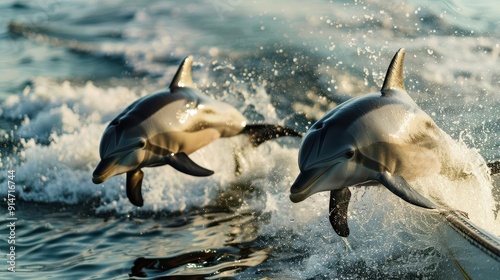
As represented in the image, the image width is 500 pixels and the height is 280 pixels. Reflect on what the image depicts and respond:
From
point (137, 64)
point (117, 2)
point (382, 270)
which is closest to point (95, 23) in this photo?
point (117, 2)

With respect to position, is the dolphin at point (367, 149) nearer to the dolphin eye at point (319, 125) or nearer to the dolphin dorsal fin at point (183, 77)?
the dolphin eye at point (319, 125)

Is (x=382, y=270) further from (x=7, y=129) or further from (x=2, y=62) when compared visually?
(x=2, y=62)

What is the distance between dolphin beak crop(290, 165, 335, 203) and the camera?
6662 mm

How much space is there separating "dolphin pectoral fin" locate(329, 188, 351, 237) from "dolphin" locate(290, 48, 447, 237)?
0.08 metres

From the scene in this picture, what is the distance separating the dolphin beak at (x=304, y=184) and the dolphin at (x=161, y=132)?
7.77 ft

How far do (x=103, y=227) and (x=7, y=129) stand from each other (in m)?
9.79

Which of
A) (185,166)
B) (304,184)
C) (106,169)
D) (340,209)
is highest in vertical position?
(106,169)

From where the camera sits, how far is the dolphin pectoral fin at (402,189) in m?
6.82

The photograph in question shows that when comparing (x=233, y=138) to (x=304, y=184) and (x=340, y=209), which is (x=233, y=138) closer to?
(x=340, y=209)

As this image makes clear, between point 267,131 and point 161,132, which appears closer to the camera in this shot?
point 161,132

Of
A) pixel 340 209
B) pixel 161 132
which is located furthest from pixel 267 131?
pixel 340 209

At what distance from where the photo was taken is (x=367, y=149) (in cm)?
692

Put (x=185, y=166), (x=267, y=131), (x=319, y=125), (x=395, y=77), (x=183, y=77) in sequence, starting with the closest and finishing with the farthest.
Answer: (x=319, y=125) < (x=395, y=77) < (x=185, y=166) < (x=183, y=77) < (x=267, y=131)

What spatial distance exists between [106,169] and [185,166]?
3.32 ft
